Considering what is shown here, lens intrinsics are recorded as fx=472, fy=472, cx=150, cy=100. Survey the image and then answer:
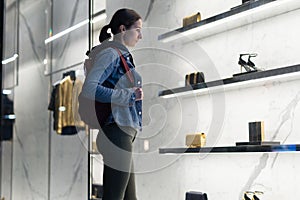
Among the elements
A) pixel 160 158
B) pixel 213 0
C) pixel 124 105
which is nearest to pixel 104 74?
pixel 124 105

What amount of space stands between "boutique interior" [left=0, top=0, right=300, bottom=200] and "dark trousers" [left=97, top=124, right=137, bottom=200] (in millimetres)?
56

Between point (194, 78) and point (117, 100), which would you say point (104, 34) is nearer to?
point (117, 100)

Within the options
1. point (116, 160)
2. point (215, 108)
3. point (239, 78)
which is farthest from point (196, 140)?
point (116, 160)

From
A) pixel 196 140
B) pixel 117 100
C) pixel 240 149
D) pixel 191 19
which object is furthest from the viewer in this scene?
pixel 191 19

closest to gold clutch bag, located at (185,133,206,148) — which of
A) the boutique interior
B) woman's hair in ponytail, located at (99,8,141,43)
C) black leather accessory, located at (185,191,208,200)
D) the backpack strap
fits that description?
the boutique interior

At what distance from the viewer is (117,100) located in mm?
1636

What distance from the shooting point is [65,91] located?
1.79 m

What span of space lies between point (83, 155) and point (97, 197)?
7.3 inches

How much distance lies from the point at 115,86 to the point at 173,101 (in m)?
0.41

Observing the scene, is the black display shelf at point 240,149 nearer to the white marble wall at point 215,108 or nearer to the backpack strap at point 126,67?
the white marble wall at point 215,108

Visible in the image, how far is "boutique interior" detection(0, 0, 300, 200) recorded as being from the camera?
177cm

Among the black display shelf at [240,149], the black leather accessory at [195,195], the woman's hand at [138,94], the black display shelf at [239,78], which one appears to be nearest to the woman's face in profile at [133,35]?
the woman's hand at [138,94]

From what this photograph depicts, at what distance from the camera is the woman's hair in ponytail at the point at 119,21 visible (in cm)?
171

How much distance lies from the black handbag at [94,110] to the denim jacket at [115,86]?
0.01m
